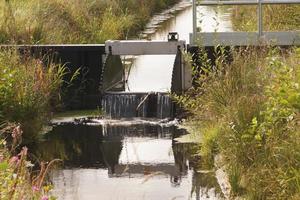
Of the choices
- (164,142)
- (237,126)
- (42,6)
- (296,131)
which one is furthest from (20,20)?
(296,131)

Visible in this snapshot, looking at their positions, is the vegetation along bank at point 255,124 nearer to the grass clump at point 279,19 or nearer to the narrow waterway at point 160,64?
the narrow waterway at point 160,64

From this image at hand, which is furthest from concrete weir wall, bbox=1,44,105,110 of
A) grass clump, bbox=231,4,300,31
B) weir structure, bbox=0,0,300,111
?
grass clump, bbox=231,4,300,31

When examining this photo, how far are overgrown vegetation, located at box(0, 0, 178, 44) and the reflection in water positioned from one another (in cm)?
315

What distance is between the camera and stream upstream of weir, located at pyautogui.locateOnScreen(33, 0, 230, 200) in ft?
24.2

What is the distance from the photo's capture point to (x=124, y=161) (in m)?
8.68

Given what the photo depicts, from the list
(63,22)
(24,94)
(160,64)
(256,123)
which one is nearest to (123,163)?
(24,94)

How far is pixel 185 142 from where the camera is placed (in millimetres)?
9383

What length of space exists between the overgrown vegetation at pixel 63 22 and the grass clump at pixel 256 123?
5.03 metres

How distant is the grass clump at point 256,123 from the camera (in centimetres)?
589

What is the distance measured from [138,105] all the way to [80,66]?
5.80 ft

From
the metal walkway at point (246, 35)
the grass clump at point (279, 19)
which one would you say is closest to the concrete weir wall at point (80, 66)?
the metal walkway at point (246, 35)

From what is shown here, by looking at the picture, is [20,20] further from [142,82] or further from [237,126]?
[237,126]

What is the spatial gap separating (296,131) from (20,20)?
8951 mm

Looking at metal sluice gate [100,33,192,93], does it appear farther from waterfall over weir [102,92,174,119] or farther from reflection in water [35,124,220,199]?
reflection in water [35,124,220,199]
